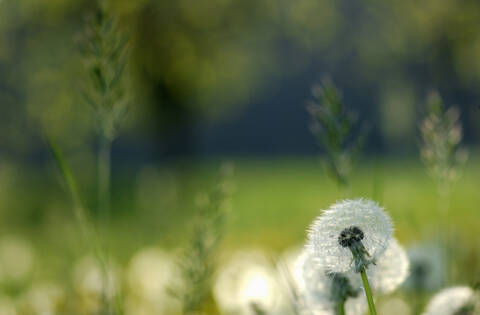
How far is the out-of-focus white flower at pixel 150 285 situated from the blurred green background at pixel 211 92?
25 centimetres

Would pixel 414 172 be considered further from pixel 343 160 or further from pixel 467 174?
pixel 343 160

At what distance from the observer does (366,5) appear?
301 inches

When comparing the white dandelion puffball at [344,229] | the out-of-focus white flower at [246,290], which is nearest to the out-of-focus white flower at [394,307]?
the out-of-focus white flower at [246,290]

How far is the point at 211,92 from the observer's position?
13703 mm

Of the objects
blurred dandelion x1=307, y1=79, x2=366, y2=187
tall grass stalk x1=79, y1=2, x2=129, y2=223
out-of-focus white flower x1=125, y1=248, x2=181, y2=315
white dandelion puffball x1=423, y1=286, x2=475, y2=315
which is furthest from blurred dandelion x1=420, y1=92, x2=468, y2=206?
out-of-focus white flower x1=125, y1=248, x2=181, y2=315

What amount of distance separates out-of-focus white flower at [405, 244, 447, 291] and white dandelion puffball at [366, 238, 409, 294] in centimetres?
72

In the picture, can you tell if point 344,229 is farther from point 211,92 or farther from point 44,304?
point 211,92

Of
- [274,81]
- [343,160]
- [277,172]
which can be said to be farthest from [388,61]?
[274,81]

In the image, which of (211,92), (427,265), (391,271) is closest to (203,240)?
(391,271)

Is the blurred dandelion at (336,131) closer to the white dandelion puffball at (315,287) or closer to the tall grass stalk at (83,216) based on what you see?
→ the white dandelion puffball at (315,287)

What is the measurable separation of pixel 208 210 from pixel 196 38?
10.7 metres

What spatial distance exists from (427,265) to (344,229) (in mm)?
1109

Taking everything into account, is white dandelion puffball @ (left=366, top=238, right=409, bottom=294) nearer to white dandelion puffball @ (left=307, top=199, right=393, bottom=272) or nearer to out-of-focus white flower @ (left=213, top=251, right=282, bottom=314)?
white dandelion puffball @ (left=307, top=199, right=393, bottom=272)

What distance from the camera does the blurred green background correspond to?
4.31 metres
